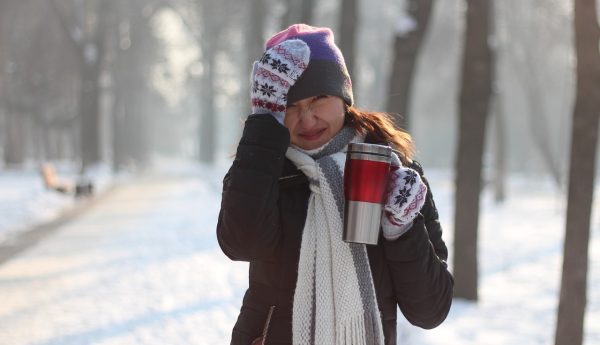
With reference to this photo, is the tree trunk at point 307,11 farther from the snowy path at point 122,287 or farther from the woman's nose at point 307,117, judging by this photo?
the woman's nose at point 307,117

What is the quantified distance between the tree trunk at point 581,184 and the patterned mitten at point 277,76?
3421 millimetres

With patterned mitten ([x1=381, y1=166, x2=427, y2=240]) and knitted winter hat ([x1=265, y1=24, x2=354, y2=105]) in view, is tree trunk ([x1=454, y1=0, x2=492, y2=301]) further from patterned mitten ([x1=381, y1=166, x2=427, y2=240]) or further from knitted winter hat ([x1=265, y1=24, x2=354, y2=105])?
patterned mitten ([x1=381, y1=166, x2=427, y2=240])

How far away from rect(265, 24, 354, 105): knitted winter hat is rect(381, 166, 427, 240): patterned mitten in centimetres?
32

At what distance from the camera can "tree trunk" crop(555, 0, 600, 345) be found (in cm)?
534

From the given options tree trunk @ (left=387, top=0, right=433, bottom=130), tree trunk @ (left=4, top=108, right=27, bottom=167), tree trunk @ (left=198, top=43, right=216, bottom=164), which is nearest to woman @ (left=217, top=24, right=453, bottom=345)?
tree trunk @ (left=387, top=0, right=433, bottom=130)

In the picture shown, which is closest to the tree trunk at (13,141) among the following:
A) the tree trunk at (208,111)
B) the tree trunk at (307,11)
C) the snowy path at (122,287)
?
the tree trunk at (208,111)

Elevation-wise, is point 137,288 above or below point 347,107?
below

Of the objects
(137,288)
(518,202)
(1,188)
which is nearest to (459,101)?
(137,288)

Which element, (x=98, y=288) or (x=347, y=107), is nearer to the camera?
(x=347, y=107)

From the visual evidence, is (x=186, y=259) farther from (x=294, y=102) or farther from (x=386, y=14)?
(x=386, y=14)

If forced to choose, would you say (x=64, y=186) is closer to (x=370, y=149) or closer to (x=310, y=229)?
(x=310, y=229)

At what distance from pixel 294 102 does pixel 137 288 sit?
6.47m

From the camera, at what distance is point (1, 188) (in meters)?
22.1

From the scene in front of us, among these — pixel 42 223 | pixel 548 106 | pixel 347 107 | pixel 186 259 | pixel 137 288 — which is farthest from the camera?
pixel 548 106
